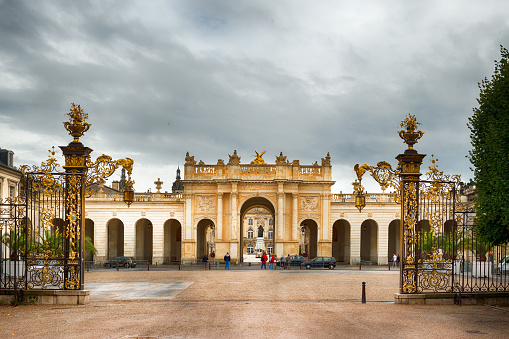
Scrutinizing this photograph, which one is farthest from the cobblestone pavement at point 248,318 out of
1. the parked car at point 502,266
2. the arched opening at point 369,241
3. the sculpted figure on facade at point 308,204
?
the arched opening at point 369,241

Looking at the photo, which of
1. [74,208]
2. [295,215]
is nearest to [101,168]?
[74,208]

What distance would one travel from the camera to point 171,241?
62812 mm

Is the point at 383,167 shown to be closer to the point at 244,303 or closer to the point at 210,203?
the point at 244,303

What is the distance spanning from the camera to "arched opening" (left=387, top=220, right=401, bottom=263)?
61.1 m

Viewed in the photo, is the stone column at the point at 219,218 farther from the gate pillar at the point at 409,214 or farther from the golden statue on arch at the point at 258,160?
the gate pillar at the point at 409,214

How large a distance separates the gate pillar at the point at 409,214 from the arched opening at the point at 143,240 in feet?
148

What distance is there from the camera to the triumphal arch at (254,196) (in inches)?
2114

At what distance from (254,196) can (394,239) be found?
59.2ft

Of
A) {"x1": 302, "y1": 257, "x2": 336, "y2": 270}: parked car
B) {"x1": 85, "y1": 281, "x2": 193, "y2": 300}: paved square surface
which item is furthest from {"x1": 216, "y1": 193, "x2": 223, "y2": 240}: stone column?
{"x1": 85, "y1": 281, "x2": 193, "y2": 300}: paved square surface

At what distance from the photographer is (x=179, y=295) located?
70.9 feet

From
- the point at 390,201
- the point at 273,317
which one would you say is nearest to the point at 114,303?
the point at 273,317

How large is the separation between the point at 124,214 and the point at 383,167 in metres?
41.5

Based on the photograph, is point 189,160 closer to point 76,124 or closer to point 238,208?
point 238,208

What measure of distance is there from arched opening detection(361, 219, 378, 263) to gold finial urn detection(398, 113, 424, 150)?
133 feet
